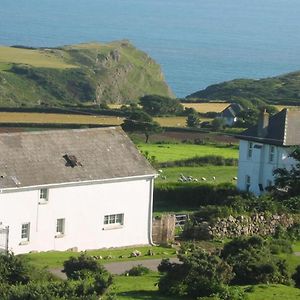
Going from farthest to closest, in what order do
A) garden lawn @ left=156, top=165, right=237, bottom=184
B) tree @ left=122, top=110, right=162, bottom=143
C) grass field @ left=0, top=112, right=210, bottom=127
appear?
1. grass field @ left=0, top=112, right=210, bottom=127
2. tree @ left=122, top=110, right=162, bottom=143
3. garden lawn @ left=156, top=165, right=237, bottom=184

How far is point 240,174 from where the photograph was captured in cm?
5278

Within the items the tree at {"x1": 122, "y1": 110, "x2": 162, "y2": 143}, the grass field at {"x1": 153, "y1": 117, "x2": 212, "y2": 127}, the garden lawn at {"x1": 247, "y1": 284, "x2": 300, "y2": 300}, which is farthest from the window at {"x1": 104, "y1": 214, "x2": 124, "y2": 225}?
the grass field at {"x1": 153, "y1": 117, "x2": 212, "y2": 127}

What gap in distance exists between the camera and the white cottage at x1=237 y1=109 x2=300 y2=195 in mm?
51062

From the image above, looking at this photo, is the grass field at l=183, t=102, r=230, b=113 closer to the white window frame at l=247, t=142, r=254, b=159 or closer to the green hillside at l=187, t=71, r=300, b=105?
the green hillside at l=187, t=71, r=300, b=105

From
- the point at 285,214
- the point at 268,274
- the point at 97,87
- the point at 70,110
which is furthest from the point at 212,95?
the point at 268,274

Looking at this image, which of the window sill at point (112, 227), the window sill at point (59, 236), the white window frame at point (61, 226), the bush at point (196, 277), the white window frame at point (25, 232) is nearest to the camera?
the bush at point (196, 277)

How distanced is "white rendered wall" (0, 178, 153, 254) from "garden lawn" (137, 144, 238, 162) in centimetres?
2229

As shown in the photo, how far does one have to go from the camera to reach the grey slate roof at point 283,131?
5138cm

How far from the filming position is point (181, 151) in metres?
64.4

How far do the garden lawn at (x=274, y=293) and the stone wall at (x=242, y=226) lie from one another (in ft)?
42.3

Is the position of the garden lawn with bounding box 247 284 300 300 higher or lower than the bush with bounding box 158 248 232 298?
lower

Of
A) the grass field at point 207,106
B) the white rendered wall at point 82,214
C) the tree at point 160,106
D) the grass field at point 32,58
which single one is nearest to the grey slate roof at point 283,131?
the white rendered wall at point 82,214

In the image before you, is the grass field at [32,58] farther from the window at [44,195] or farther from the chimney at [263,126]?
the window at [44,195]

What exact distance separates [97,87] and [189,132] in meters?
72.6
